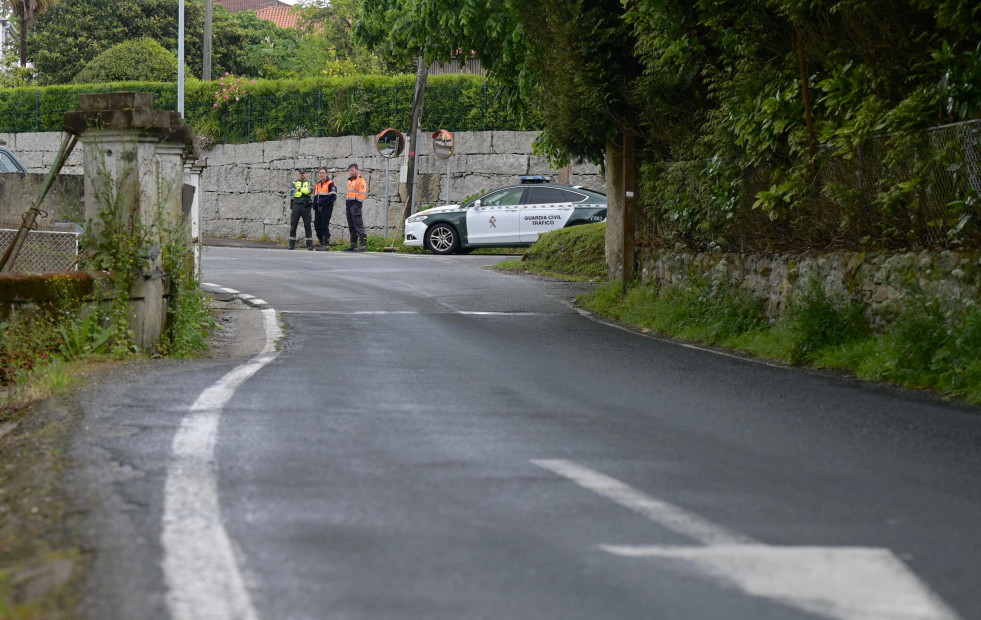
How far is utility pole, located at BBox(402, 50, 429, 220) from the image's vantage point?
3325 cm

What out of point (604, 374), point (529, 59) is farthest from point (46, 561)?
point (529, 59)

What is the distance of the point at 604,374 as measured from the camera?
9742mm

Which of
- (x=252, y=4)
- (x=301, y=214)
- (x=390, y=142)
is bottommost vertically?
(x=301, y=214)

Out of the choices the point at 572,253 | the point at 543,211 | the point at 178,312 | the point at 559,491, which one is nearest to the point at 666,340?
the point at 178,312

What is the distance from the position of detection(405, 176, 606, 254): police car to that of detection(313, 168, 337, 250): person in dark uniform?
3.00 m

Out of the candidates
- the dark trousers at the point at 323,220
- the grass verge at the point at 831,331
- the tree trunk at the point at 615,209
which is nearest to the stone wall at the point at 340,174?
the dark trousers at the point at 323,220

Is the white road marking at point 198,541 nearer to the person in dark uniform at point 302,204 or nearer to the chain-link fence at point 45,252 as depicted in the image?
the chain-link fence at point 45,252

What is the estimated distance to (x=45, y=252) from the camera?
1301 centimetres

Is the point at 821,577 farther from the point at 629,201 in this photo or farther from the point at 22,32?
the point at 22,32

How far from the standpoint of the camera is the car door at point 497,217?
28.1m

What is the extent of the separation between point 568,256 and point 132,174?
13.3m

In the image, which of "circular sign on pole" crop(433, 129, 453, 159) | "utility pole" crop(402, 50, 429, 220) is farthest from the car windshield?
"utility pole" crop(402, 50, 429, 220)

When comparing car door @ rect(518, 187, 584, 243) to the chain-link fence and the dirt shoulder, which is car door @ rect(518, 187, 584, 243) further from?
the dirt shoulder

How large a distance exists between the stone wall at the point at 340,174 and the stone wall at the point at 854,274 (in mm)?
18326
